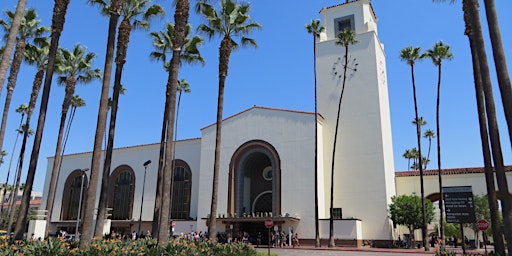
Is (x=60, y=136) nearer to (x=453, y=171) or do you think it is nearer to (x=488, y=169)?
(x=488, y=169)

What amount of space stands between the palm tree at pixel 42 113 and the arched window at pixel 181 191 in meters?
26.0

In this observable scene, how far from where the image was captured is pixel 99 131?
15.3 m

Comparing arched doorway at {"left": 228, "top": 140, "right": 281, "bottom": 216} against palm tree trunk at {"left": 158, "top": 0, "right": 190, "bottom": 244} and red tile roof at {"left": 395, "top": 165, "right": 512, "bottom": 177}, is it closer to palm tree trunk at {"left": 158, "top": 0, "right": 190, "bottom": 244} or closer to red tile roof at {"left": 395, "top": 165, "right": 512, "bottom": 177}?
red tile roof at {"left": 395, "top": 165, "right": 512, "bottom": 177}

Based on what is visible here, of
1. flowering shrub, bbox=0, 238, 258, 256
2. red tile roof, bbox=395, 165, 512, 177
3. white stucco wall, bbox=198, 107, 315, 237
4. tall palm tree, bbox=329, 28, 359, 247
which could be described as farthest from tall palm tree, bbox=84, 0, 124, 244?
red tile roof, bbox=395, 165, 512, 177

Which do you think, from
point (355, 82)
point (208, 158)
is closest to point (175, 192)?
point (208, 158)

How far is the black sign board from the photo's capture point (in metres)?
16.8

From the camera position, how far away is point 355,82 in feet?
127

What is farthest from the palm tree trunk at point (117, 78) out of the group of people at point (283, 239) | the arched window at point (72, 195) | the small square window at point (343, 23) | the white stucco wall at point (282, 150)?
the arched window at point (72, 195)

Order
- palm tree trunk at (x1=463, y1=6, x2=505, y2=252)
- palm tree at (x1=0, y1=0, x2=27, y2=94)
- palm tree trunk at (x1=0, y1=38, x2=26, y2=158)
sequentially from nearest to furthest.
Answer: palm tree trunk at (x1=463, y1=6, x2=505, y2=252) < palm tree at (x1=0, y1=0, x2=27, y2=94) < palm tree trunk at (x1=0, y1=38, x2=26, y2=158)

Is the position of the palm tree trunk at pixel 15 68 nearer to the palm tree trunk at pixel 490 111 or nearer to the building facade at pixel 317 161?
the building facade at pixel 317 161

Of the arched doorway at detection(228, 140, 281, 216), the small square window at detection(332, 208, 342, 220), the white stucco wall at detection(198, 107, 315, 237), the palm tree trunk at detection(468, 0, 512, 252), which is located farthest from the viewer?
the arched doorway at detection(228, 140, 281, 216)

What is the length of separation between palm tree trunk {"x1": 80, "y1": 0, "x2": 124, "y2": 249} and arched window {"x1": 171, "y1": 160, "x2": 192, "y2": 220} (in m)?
28.0

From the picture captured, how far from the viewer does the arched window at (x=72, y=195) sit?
164 feet

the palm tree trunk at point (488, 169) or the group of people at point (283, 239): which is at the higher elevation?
the palm tree trunk at point (488, 169)
